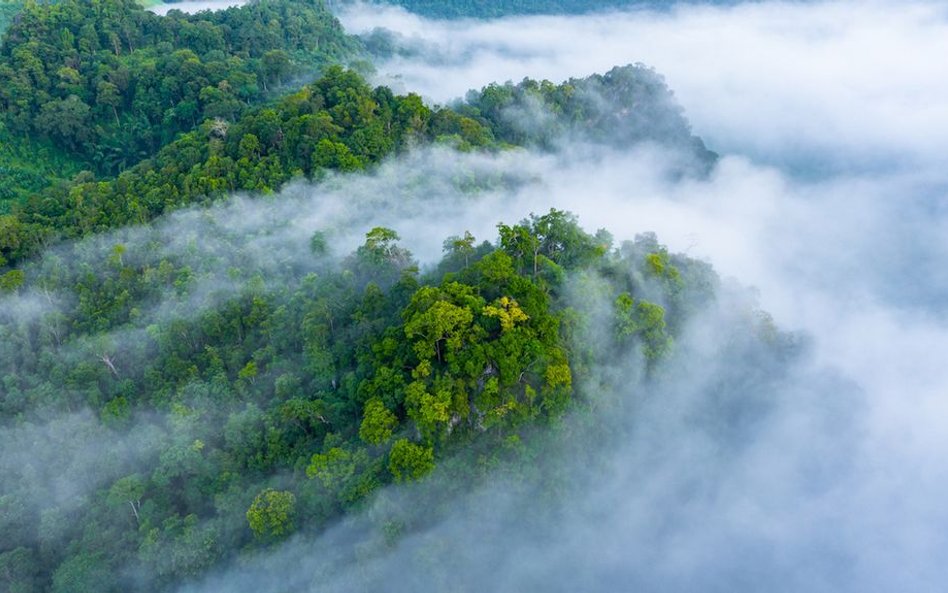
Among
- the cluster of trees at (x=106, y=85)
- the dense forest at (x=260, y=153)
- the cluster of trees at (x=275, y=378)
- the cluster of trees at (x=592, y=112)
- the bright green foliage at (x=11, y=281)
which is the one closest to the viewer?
the cluster of trees at (x=275, y=378)

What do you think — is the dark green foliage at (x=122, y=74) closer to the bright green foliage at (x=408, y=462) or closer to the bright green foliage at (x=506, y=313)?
the bright green foliage at (x=506, y=313)

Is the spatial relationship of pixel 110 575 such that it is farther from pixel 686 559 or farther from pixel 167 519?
pixel 686 559

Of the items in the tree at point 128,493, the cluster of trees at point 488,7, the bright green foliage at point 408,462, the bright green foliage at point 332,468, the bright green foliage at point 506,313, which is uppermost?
the cluster of trees at point 488,7

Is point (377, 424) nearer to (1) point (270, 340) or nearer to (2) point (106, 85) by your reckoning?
(1) point (270, 340)

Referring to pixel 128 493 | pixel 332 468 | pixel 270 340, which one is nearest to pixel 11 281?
pixel 270 340

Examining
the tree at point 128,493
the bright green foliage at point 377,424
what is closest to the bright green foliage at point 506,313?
the bright green foliage at point 377,424

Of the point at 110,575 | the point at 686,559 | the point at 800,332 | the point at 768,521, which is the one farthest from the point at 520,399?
the point at 800,332

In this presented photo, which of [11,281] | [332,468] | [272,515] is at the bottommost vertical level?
[272,515]
